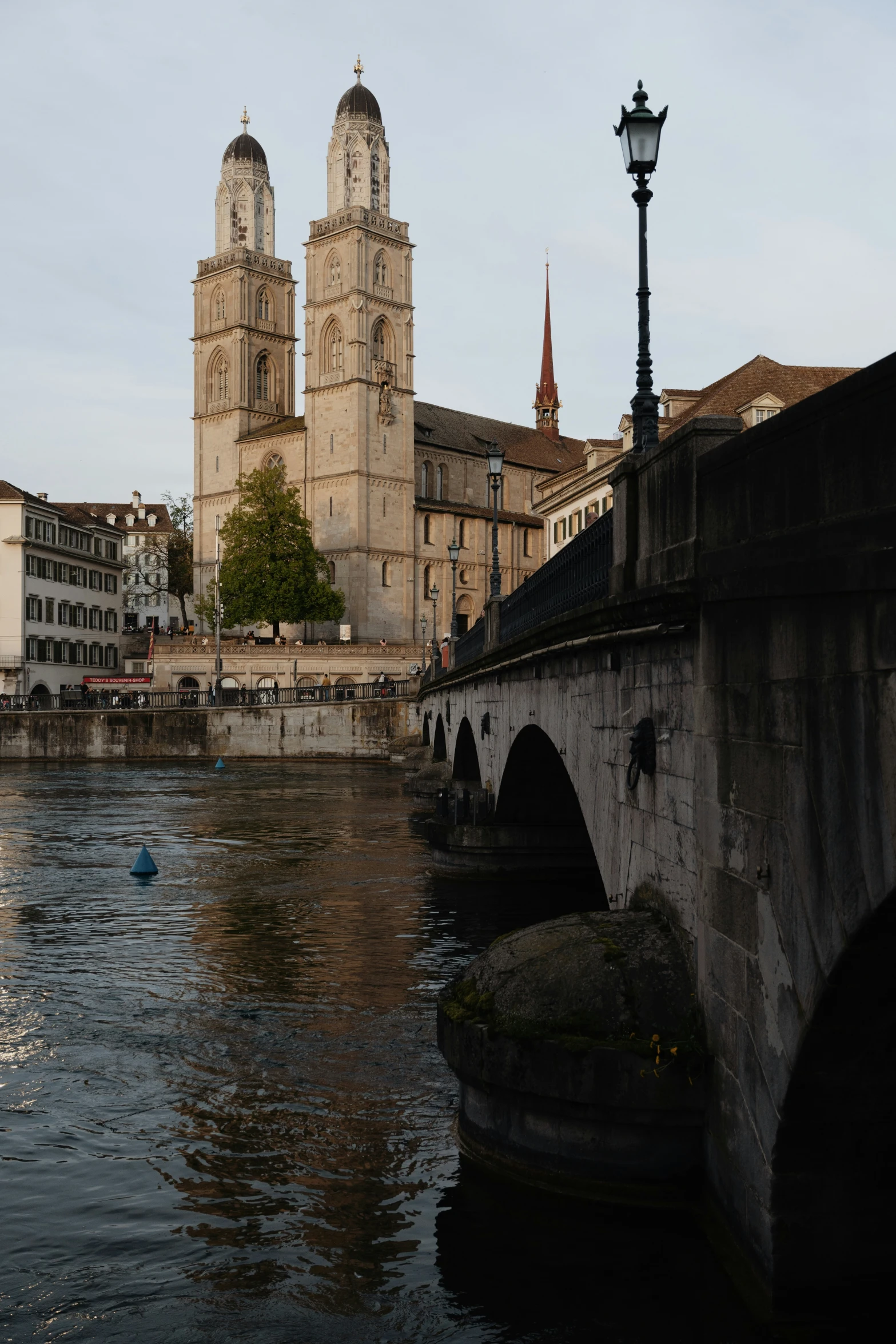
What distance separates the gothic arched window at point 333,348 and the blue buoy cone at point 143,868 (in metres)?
72.9

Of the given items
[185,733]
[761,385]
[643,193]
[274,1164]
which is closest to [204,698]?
[185,733]

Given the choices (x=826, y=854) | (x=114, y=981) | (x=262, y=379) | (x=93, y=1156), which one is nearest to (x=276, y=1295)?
(x=93, y=1156)

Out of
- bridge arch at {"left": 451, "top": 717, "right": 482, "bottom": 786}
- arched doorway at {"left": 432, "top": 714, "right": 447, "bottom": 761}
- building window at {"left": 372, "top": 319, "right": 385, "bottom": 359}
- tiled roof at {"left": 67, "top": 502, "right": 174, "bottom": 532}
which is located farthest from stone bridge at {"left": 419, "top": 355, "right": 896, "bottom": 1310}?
→ tiled roof at {"left": 67, "top": 502, "right": 174, "bottom": 532}

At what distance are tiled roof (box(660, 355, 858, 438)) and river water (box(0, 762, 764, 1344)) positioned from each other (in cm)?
2407

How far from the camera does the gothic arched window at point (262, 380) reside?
10094cm

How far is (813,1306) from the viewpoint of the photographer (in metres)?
5.91

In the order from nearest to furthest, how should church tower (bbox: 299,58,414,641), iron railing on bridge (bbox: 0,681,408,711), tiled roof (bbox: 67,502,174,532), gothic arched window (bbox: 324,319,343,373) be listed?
iron railing on bridge (bbox: 0,681,408,711), church tower (bbox: 299,58,414,641), gothic arched window (bbox: 324,319,343,373), tiled roof (bbox: 67,502,174,532)

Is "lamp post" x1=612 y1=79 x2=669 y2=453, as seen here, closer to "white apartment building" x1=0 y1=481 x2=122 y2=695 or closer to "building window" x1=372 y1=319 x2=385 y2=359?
"white apartment building" x1=0 y1=481 x2=122 y2=695

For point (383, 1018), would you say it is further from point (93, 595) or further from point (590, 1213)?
point (93, 595)

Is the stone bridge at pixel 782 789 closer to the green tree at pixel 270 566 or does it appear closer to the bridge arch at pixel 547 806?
the bridge arch at pixel 547 806

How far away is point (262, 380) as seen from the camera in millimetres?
101562

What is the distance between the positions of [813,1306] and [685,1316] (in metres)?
0.75

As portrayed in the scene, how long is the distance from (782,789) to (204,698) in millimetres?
69142

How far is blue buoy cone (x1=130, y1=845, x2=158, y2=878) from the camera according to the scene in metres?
23.7
